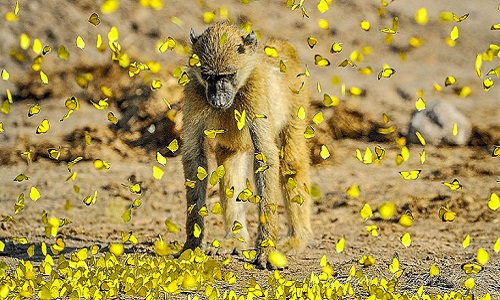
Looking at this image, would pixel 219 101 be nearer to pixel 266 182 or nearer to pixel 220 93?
pixel 220 93

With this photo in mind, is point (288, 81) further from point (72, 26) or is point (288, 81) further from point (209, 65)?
point (72, 26)

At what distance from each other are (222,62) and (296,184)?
1.54m

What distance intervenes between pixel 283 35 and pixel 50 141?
4.23 metres

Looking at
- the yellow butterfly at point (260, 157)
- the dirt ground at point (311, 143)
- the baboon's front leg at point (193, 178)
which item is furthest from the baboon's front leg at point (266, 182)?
→ the baboon's front leg at point (193, 178)

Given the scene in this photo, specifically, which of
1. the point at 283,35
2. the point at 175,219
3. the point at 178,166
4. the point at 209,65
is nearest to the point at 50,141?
the point at 178,166

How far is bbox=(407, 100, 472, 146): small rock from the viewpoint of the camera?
516 inches

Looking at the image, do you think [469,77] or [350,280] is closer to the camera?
[350,280]

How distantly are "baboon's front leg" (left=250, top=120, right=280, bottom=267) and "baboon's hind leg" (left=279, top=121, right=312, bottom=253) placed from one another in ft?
1.81

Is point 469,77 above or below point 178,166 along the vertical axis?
above

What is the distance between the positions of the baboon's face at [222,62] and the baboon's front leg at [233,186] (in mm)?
828

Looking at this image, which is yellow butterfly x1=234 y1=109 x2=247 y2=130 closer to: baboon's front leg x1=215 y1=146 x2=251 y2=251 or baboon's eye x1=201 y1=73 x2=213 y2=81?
baboon's eye x1=201 y1=73 x2=213 y2=81

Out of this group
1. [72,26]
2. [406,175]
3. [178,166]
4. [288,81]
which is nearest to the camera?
[406,175]

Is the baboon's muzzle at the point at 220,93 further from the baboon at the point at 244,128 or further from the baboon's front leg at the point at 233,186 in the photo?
the baboon's front leg at the point at 233,186

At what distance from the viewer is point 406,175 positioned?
692 cm
